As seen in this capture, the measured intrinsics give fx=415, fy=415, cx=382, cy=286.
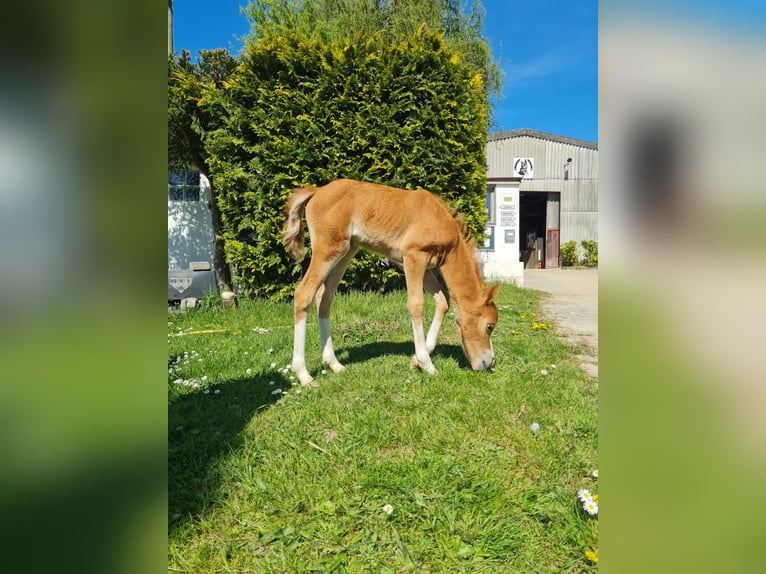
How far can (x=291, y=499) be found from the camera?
6.80 ft

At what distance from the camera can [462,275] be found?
4.29 m

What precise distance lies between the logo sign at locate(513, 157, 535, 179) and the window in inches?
723

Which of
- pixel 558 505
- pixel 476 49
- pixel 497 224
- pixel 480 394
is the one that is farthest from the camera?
pixel 476 49

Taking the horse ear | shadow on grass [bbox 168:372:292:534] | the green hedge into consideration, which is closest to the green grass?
shadow on grass [bbox 168:372:292:534]

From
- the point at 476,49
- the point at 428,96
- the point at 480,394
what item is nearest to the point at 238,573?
the point at 480,394

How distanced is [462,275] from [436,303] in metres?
0.57

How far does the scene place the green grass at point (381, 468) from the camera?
68.7 inches

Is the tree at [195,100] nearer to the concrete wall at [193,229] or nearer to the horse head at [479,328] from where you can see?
the concrete wall at [193,229]

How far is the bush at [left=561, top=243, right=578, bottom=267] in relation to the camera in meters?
22.8

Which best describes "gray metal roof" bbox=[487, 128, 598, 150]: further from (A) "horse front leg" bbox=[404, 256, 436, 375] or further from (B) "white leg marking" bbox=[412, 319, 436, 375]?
(B) "white leg marking" bbox=[412, 319, 436, 375]

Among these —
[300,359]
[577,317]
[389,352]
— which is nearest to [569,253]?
[577,317]

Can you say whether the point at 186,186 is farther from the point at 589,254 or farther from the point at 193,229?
the point at 589,254
